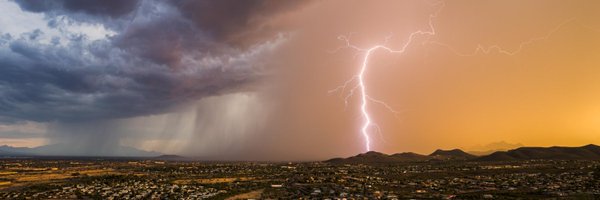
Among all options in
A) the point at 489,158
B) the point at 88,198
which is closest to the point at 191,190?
the point at 88,198

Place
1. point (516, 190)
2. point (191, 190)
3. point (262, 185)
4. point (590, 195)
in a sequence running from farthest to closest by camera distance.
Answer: point (262, 185)
point (191, 190)
point (516, 190)
point (590, 195)

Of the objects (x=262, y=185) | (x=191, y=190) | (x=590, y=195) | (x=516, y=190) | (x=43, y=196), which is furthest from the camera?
(x=262, y=185)

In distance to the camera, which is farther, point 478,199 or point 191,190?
point 191,190

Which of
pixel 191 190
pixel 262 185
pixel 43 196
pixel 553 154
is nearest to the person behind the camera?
pixel 43 196

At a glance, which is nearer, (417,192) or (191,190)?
(417,192)

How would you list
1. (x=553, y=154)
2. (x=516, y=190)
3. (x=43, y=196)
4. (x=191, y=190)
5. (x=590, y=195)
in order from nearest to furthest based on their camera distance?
(x=590, y=195)
(x=516, y=190)
(x=43, y=196)
(x=191, y=190)
(x=553, y=154)

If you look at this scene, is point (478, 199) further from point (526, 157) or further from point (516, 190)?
point (526, 157)

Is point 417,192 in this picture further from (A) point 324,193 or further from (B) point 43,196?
(B) point 43,196

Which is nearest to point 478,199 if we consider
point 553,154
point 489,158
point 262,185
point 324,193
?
point 324,193
